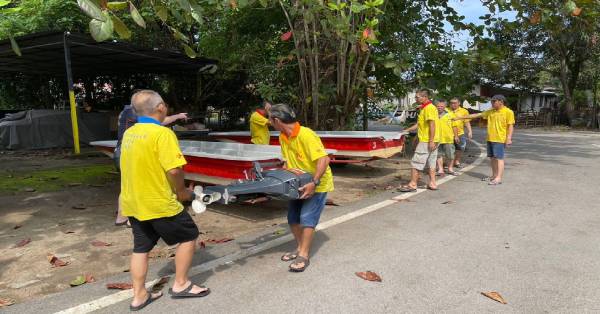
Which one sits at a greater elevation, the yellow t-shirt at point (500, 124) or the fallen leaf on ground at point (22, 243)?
the yellow t-shirt at point (500, 124)

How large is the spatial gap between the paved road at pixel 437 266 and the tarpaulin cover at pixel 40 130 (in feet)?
39.4

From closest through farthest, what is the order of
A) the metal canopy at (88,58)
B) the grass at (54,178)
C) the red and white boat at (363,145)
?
the grass at (54,178) < the red and white boat at (363,145) < the metal canopy at (88,58)

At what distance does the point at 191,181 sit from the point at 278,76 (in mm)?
5846

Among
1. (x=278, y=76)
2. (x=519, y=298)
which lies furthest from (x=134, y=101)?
(x=278, y=76)

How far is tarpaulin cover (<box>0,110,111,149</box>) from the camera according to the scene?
13.3 m

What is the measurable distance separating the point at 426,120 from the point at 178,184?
5.23 metres

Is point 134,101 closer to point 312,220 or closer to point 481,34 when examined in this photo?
point 312,220

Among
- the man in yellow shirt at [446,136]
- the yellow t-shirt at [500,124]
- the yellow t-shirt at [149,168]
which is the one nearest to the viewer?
the yellow t-shirt at [149,168]

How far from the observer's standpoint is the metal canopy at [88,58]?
11148mm

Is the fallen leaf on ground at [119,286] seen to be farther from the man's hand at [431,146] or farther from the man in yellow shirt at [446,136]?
the man in yellow shirt at [446,136]

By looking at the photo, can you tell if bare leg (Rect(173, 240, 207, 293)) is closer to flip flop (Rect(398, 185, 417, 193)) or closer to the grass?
flip flop (Rect(398, 185, 417, 193))

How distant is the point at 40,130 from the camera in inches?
540

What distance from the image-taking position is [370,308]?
323 centimetres

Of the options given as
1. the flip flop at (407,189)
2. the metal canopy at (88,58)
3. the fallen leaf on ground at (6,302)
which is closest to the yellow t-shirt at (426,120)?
the flip flop at (407,189)
